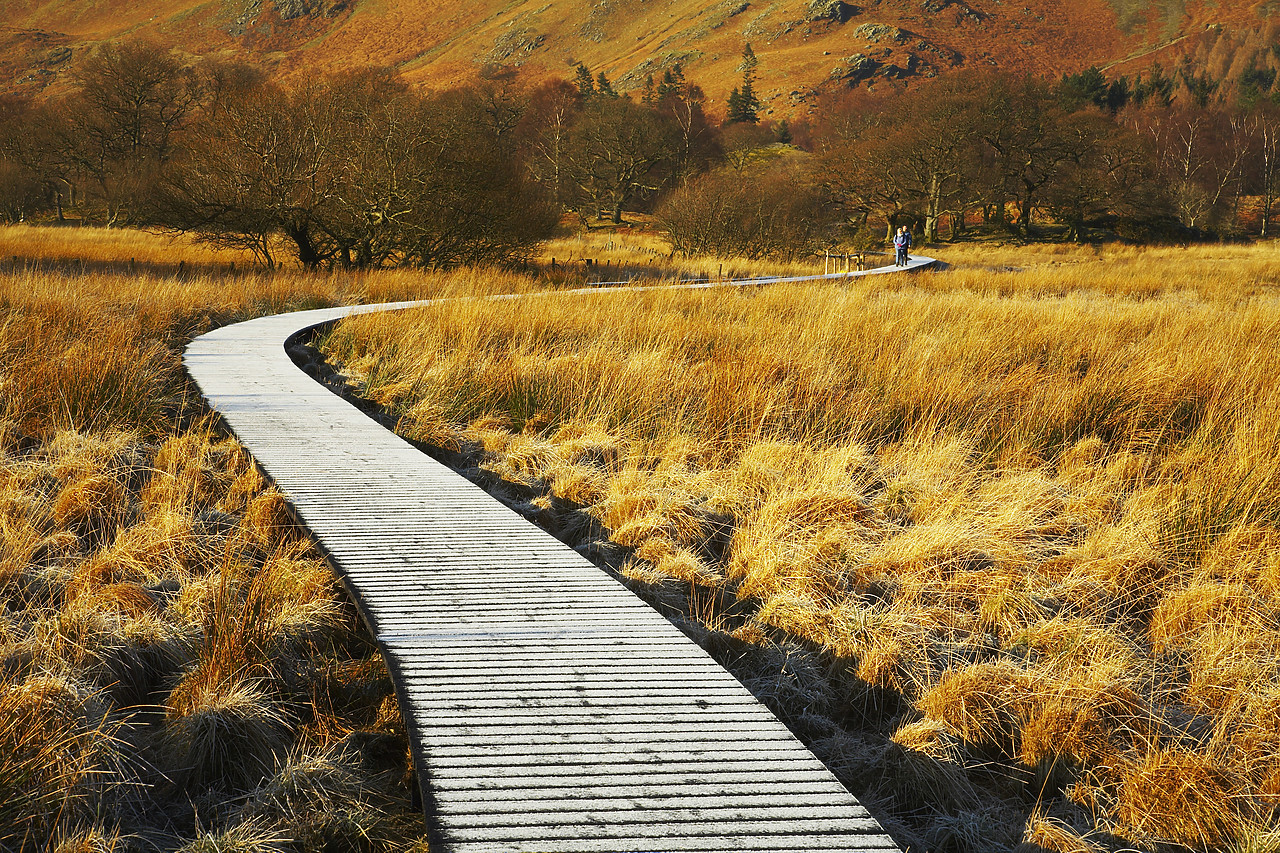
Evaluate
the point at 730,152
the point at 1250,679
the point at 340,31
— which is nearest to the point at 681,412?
the point at 1250,679

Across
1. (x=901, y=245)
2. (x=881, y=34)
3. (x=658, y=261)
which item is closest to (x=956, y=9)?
(x=881, y=34)

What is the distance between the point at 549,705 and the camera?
2262 mm

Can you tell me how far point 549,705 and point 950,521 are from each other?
8.25 feet

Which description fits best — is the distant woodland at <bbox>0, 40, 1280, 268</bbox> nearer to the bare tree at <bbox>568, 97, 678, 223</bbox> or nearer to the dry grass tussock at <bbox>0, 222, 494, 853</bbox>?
the bare tree at <bbox>568, 97, 678, 223</bbox>

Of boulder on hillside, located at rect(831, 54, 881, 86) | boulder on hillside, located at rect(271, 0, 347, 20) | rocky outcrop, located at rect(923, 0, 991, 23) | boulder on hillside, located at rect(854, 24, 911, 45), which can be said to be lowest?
boulder on hillside, located at rect(831, 54, 881, 86)

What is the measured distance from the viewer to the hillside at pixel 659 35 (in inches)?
4562

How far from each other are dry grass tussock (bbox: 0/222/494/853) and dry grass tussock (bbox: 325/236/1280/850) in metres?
1.28

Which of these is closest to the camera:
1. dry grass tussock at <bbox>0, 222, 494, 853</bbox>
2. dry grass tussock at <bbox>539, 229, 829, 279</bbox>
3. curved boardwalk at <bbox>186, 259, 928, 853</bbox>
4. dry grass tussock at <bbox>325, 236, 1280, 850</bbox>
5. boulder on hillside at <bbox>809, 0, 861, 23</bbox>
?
curved boardwalk at <bbox>186, 259, 928, 853</bbox>

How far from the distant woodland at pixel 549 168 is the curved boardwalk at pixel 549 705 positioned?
46.2 ft

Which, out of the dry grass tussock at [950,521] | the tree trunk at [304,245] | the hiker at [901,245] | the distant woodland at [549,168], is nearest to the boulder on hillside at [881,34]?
the distant woodland at [549,168]

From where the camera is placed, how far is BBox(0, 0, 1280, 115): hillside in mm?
115875

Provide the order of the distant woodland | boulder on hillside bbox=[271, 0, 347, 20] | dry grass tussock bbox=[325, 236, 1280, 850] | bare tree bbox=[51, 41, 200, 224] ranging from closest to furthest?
dry grass tussock bbox=[325, 236, 1280, 850] → the distant woodland → bare tree bbox=[51, 41, 200, 224] → boulder on hillside bbox=[271, 0, 347, 20]

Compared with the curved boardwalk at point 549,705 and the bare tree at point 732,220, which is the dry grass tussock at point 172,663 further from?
the bare tree at point 732,220

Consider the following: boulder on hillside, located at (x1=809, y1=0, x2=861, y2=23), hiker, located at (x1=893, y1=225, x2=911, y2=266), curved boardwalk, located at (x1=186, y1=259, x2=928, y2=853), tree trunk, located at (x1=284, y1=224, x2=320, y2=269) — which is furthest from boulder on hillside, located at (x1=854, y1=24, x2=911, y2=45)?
curved boardwalk, located at (x1=186, y1=259, x2=928, y2=853)
